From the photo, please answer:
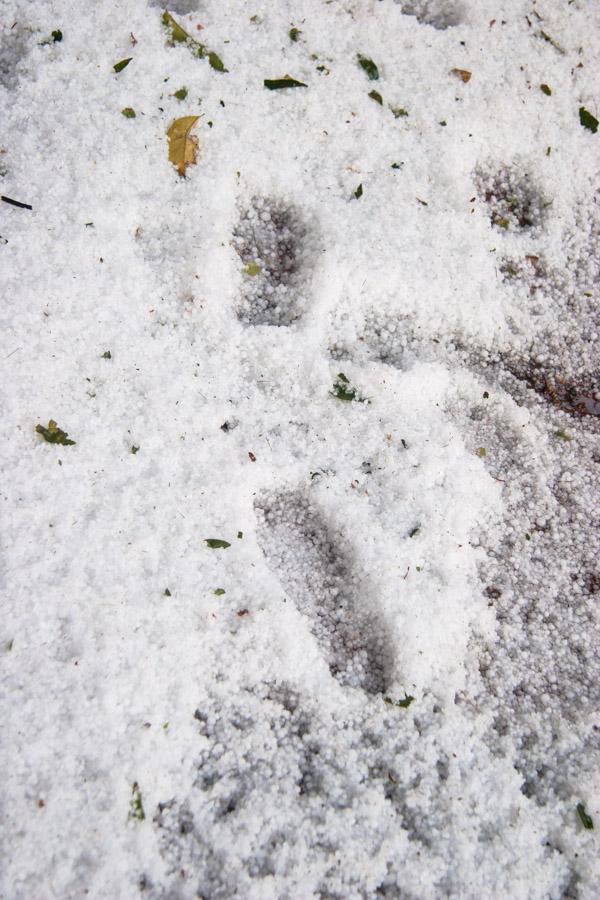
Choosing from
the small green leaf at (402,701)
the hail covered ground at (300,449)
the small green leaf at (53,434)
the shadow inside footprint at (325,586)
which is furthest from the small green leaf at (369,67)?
the small green leaf at (402,701)

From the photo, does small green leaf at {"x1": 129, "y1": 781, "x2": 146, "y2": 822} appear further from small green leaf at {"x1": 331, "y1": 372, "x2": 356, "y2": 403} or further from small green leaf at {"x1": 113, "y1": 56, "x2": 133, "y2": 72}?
small green leaf at {"x1": 113, "y1": 56, "x2": 133, "y2": 72}

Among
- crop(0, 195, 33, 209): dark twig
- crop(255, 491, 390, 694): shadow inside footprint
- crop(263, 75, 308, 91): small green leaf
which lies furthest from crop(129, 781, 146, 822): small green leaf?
crop(263, 75, 308, 91): small green leaf

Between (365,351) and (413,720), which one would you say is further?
(365,351)

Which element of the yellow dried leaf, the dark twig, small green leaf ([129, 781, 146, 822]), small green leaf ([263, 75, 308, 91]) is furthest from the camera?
small green leaf ([263, 75, 308, 91])

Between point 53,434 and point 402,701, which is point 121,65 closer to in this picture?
point 53,434

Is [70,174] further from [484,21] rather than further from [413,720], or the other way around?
[413,720]

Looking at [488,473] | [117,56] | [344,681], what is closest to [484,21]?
[117,56]
